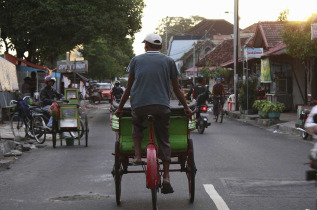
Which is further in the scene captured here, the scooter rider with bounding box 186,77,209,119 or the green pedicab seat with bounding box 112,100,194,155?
the scooter rider with bounding box 186,77,209,119

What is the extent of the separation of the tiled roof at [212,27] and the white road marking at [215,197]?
10187 cm

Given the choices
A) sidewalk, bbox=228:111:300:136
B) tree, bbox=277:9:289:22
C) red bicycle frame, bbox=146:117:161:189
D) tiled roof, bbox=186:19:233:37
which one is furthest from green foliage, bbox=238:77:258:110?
tiled roof, bbox=186:19:233:37

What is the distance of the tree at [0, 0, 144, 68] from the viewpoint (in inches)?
1065

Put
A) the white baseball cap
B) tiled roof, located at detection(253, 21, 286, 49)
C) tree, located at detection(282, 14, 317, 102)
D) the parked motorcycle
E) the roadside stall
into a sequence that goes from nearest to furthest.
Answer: the white baseball cap
the roadside stall
the parked motorcycle
tree, located at detection(282, 14, 317, 102)
tiled roof, located at detection(253, 21, 286, 49)

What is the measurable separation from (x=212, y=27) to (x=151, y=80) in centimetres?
10634

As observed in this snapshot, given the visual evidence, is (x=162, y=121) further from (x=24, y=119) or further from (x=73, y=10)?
(x=73, y=10)

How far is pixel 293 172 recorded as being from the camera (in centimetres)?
1001

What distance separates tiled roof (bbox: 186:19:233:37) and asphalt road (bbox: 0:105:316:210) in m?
96.8

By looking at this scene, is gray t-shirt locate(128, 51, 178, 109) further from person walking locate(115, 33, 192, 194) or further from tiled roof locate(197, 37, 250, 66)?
tiled roof locate(197, 37, 250, 66)

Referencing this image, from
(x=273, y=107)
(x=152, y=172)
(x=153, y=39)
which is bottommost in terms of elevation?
(x=273, y=107)

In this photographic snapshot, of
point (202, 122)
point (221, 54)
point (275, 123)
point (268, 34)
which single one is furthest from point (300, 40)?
point (221, 54)

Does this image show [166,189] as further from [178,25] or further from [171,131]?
[178,25]

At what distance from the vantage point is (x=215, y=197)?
24.7 feet

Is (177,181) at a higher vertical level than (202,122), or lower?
lower
